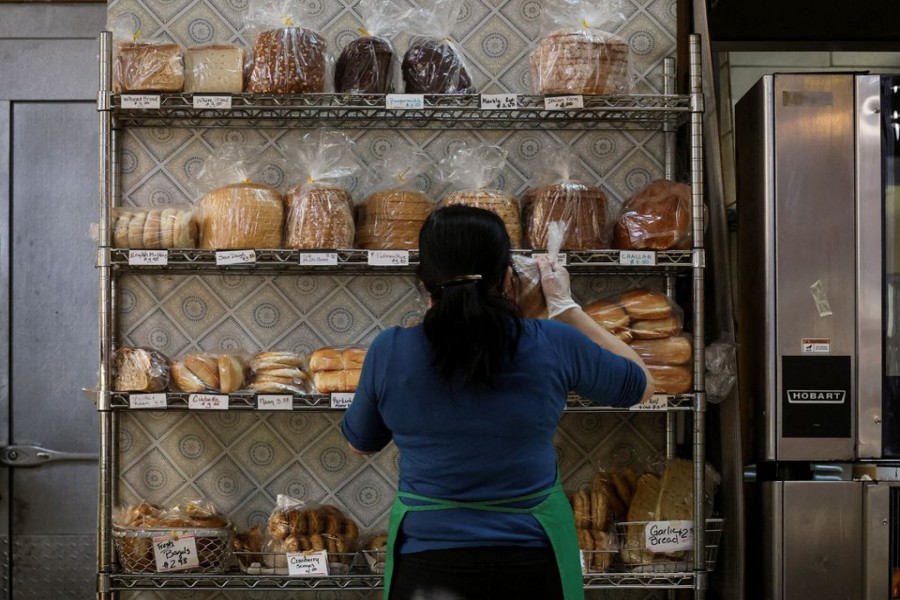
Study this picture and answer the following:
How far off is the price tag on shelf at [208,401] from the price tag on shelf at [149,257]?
378 mm

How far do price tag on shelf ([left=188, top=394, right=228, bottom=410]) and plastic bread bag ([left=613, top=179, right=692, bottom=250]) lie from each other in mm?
1193

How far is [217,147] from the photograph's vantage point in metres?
2.95

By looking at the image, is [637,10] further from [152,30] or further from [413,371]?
[413,371]

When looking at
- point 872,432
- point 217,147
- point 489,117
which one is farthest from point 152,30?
point 872,432

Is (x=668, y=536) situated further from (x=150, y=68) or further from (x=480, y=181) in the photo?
(x=150, y=68)

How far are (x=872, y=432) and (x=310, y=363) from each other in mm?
1541

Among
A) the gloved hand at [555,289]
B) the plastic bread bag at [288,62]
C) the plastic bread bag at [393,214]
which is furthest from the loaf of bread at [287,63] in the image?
the gloved hand at [555,289]

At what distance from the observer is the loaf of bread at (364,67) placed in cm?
268

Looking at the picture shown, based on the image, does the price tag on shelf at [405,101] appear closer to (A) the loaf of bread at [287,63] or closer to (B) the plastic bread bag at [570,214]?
(A) the loaf of bread at [287,63]

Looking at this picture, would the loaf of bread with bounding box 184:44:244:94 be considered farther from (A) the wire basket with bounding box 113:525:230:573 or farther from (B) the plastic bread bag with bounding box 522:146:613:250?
(A) the wire basket with bounding box 113:525:230:573

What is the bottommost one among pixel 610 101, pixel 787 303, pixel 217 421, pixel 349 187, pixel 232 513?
pixel 232 513

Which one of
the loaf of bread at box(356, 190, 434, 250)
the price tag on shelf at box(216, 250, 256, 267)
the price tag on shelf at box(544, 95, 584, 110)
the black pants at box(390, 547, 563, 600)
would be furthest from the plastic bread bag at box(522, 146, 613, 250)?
the black pants at box(390, 547, 563, 600)

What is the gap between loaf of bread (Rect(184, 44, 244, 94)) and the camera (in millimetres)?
2674

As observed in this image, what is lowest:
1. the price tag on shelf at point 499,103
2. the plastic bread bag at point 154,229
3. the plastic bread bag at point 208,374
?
the plastic bread bag at point 208,374
